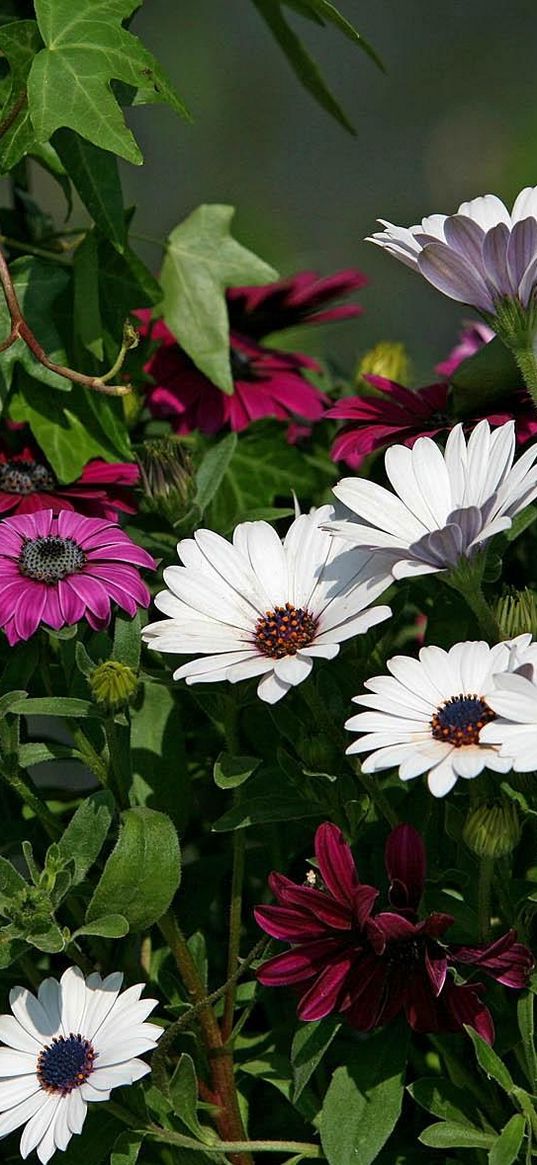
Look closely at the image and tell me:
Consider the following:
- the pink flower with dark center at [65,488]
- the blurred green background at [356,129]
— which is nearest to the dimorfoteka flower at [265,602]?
the pink flower with dark center at [65,488]

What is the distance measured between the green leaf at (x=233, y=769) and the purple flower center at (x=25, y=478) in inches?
7.8

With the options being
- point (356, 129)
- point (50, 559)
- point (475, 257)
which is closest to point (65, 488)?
point (50, 559)

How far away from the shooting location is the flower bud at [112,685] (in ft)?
1.62

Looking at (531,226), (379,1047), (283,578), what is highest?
(531,226)

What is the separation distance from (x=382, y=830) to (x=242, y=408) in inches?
11.0

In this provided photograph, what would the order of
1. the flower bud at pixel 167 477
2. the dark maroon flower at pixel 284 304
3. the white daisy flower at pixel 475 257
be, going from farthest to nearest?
A: the dark maroon flower at pixel 284 304 < the flower bud at pixel 167 477 < the white daisy flower at pixel 475 257

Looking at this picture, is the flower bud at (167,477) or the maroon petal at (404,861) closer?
the maroon petal at (404,861)

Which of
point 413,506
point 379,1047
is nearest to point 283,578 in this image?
point 413,506

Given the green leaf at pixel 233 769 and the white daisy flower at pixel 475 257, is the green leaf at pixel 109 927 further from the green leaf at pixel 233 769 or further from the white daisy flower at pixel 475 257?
the white daisy flower at pixel 475 257

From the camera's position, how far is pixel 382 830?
0.56m

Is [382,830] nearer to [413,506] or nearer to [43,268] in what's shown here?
[413,506]

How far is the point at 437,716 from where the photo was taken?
44 centimetres

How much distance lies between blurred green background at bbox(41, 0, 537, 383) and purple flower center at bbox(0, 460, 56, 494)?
4.43 feet

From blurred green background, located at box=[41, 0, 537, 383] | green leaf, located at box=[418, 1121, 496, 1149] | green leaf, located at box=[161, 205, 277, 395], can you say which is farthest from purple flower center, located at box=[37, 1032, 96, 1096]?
blurred green background, located at box=[41, 0, 537, 383]
